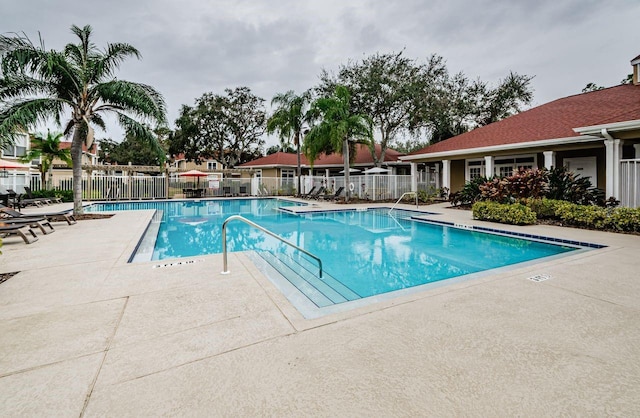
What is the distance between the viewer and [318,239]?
9.30 m

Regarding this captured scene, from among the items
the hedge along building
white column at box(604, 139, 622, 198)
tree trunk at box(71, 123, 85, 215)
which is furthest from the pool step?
white column at box(604, 139, 622, 198)

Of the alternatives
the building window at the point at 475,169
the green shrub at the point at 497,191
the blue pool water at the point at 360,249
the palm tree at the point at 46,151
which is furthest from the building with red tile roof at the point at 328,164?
the palm tree at the point at 46,151

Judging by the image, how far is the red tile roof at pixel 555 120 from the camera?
13.6m

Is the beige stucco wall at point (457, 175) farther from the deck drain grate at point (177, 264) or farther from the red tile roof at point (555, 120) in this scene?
the deck drain grate at point (177, 264)

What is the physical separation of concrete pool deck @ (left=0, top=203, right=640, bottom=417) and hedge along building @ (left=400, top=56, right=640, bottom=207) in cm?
789

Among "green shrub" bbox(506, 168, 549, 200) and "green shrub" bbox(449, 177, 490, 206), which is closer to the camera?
"green shrub" bbox(506, 168, 549, 200)

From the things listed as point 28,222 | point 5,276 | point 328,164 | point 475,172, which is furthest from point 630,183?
point 328,164

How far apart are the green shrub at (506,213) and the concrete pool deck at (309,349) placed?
19.9 feet

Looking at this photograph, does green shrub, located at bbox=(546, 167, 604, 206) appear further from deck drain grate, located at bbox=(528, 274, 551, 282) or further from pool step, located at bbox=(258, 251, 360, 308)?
pool step, located at bbox=(258, 251, 360, 308)

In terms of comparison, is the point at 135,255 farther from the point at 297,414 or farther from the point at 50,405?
the point at 297,414

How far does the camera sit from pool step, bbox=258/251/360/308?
4.28 m

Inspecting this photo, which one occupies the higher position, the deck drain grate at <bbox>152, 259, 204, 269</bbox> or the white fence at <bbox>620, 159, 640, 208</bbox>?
the white fence at <bbox>620, 159, 640, 208</bbox>

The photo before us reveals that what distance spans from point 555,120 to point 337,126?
417 inches

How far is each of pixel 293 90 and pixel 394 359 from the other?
22.2 m
